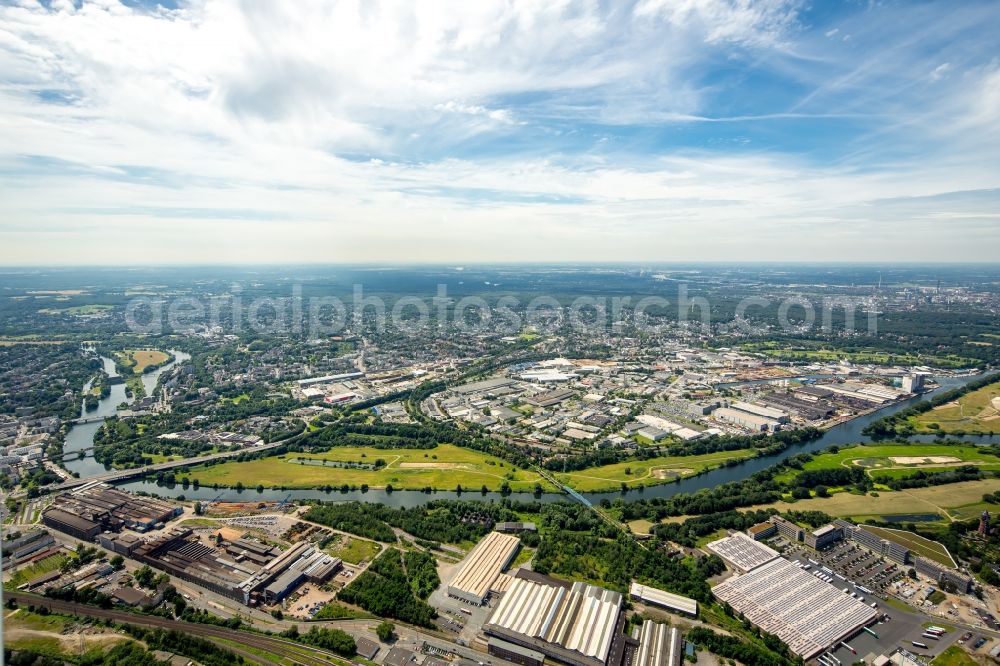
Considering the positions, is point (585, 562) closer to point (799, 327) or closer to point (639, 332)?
point (639, 332)

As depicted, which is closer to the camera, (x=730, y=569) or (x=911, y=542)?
(x=730, y=569)

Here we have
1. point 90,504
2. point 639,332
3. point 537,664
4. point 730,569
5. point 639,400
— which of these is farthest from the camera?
point 639,332

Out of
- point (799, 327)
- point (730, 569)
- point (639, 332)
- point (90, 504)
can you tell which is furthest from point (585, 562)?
Answer: point (799, 327)

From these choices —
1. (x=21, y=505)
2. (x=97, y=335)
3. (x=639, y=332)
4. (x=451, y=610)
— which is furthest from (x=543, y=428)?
(x=97, y=335)

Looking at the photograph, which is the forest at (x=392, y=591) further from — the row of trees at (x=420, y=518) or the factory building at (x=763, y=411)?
the factory building at (x=763, y=411)

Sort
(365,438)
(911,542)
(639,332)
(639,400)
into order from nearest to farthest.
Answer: (911,542) < (365,438) < (639,400) < (639,332)

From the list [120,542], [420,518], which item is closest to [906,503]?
[420,518]

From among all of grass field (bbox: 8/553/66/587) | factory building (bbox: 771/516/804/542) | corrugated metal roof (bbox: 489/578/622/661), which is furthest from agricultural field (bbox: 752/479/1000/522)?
grass field (bbox: 8/553/66/587)
